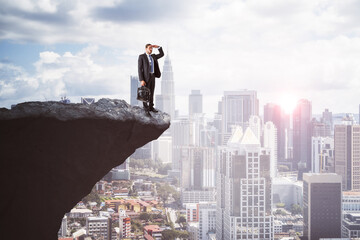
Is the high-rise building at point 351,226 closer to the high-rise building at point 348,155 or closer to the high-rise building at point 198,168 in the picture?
the high-rise building at point 348,155

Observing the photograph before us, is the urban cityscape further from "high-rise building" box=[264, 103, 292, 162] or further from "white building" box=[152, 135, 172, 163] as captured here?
"high-rise building" box=[264, 103, 292, 162]

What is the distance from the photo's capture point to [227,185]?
987 centimetres

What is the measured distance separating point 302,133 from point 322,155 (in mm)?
3464

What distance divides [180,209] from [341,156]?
5568 millimetres

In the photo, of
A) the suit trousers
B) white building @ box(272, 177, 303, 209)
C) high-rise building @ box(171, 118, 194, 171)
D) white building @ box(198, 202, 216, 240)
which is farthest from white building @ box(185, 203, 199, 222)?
the suit trousers

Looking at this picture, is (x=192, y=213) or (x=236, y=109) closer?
(x=192, y=213)

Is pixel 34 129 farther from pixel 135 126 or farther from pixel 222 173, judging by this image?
pixel 222 173

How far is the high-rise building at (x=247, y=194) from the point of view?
31.0 ft

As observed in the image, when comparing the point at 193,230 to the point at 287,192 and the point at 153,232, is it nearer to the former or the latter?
the point at 153,232

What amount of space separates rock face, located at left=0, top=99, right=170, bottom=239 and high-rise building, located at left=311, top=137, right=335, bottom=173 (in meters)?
13.9

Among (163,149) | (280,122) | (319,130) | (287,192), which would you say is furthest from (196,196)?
(280,122)

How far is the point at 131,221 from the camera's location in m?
8.27

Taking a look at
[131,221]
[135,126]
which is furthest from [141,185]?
[135,126]

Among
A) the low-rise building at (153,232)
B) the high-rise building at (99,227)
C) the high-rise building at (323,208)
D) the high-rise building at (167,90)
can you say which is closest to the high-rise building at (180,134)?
the high-rise building at (167,90)
